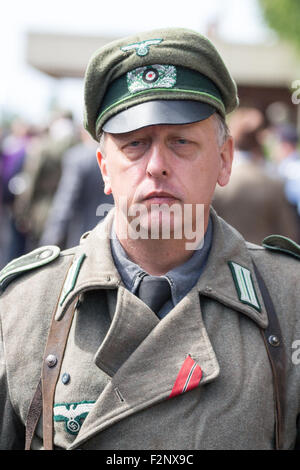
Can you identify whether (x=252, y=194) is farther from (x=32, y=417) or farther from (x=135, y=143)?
(x=32, y=417)

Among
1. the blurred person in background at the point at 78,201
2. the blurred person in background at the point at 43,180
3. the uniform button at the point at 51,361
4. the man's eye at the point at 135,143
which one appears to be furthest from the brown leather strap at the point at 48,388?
the blurred person in background at the point at 43,180

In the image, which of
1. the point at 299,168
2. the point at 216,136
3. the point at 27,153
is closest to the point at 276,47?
the point at 27,153

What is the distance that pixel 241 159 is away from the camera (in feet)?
16.9

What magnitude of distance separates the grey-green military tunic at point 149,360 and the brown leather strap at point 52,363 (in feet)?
0.06

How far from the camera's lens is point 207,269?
7.57 ft

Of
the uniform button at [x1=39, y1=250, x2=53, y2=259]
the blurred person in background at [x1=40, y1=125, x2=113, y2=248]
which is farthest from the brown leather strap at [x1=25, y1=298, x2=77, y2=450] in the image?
the blurred person in background at [x1=40, y1=125, x2=113, y2=248]

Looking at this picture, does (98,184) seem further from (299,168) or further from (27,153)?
Result: (27,153)

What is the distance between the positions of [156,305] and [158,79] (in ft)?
2.50

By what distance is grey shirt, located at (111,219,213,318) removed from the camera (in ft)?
7.46

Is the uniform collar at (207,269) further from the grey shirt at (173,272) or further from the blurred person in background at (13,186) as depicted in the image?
the blurred person in background at (13,186)

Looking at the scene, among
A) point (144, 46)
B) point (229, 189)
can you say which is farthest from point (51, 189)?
point (144, 46)

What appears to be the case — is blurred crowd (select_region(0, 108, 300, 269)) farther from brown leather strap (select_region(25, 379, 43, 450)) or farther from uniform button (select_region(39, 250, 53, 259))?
brown leather strap (select_region(25, 379, 43, 450))

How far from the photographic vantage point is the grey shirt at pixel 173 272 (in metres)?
2.27

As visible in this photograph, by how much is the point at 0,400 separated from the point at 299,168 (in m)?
4.53
